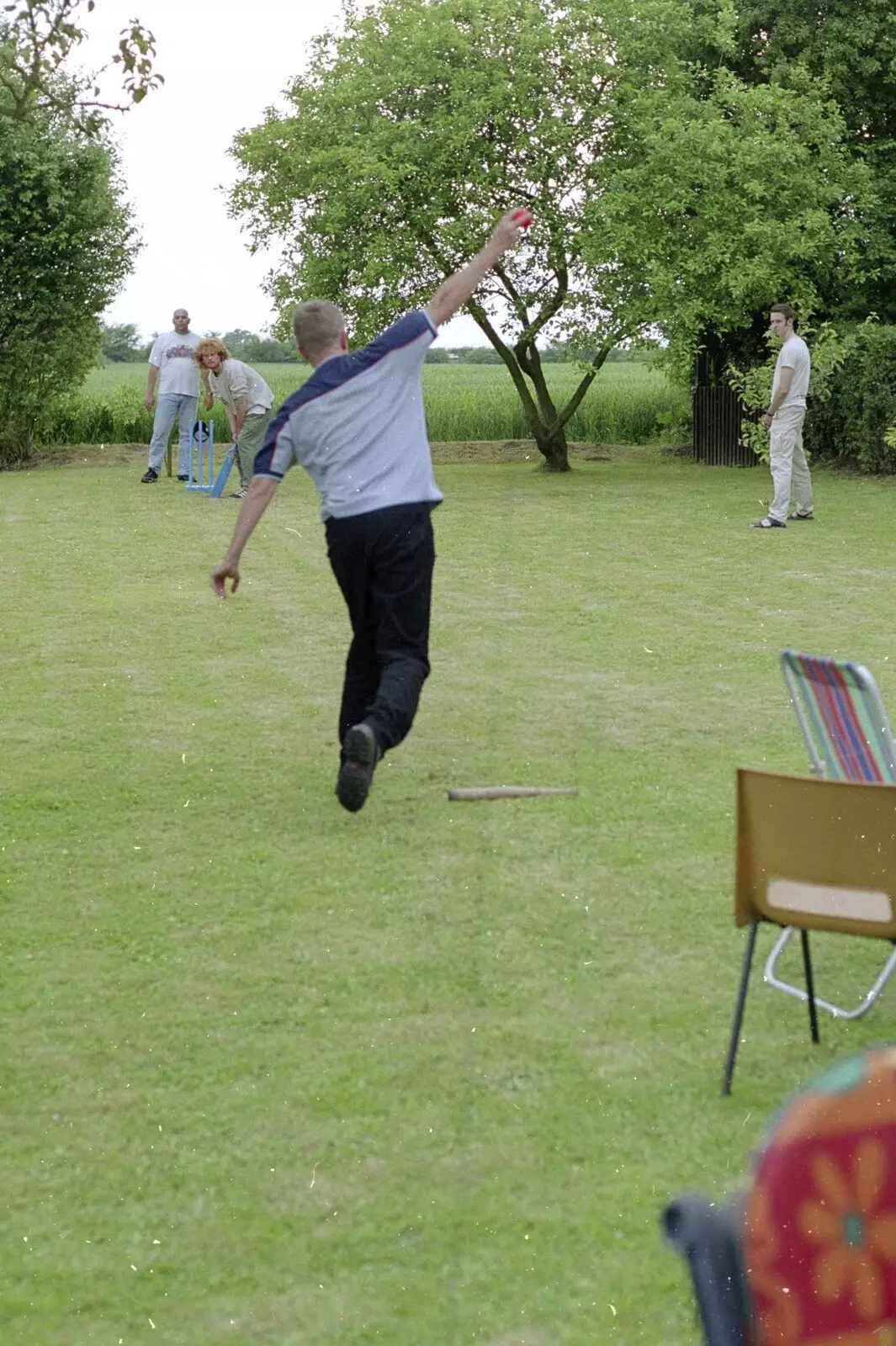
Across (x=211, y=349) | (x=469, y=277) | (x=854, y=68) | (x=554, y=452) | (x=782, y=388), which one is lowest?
(x=554, y=452)

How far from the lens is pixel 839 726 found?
498 centimetres

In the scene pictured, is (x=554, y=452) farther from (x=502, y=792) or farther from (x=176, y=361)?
(x=502, y=792)

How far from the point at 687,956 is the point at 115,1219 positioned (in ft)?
7.05

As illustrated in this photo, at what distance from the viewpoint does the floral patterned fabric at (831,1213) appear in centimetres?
104

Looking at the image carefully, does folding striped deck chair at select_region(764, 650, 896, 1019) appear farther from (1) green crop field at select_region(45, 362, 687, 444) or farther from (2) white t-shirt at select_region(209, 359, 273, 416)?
(1) green crop field at select_region(45, 362, 687, 444)

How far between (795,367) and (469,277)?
10.7m

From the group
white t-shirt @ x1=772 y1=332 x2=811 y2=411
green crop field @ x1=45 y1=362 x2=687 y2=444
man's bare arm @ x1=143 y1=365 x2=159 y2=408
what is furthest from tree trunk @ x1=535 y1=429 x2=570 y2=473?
white t-shirt @ x1=772 y1=332 x2=811 y2=411

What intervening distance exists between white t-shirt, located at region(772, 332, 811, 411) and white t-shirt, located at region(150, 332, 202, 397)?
8100 millimetres

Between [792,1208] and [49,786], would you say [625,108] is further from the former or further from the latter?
[792,1208]

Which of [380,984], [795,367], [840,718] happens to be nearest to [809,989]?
[840,718]

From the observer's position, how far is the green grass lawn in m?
3.44

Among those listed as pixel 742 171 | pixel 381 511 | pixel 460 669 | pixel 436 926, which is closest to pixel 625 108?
pixel 742 171

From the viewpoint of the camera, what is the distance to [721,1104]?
419 centimetres

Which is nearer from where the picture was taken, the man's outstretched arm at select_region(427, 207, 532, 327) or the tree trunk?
the man's outstretched arm at select_region(427, 207, 532, 327)
